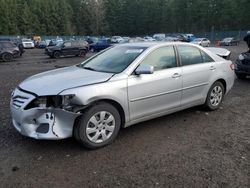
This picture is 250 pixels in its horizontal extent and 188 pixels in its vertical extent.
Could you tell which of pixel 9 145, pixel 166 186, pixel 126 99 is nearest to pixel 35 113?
pixel 9 145

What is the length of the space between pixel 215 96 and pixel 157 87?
1902 mm

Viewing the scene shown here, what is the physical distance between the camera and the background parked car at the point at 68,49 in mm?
23359

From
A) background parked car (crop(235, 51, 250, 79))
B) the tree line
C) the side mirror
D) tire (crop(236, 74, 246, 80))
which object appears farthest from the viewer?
the tree line

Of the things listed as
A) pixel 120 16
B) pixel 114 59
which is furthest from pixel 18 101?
pixel 120 16

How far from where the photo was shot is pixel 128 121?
4.49 meters

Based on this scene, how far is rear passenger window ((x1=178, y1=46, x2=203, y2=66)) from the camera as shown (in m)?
5.34

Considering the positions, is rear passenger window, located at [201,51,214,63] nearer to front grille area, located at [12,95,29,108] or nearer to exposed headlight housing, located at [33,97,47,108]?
exposed headlight housing, located at [33,97,47,108]

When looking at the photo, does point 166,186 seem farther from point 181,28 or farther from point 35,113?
point 181,28

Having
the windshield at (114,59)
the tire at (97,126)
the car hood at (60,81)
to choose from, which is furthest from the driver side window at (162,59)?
the tire at (97,126)

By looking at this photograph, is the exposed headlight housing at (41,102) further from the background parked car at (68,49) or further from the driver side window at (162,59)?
the background parked car at (68,49)

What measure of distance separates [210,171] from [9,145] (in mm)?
3046

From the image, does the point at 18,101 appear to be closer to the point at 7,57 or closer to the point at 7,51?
the point at 7,57

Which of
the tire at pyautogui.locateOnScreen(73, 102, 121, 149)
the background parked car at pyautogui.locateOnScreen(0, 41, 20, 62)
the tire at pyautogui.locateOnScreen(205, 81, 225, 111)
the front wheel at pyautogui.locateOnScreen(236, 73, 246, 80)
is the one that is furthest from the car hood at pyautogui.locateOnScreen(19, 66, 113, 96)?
the background parked car at pyautogui.locateOnScreen(0, 41, 20, 62)

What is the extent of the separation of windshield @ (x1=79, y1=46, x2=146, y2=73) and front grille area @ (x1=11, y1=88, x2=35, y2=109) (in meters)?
1.33
